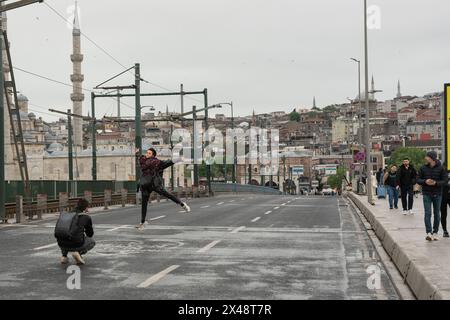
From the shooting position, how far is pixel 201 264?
11469 mm

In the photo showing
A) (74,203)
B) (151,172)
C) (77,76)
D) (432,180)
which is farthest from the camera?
(77,76)

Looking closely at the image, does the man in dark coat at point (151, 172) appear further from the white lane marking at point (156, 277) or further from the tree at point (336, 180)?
the tree at point (336, 180)

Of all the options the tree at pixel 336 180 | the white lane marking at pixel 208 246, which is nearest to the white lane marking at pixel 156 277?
the white lane marking at pixel 208 246

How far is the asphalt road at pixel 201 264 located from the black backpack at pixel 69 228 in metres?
0.51

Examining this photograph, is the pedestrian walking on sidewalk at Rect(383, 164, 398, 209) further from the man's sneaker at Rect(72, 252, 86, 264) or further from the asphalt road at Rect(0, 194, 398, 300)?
the man's sneaker at Rect(72, 252, 86, 264)

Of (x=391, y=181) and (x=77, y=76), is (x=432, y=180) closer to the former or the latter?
(x=391, y=181)

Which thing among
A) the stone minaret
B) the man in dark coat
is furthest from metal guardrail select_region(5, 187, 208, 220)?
the stone minaret

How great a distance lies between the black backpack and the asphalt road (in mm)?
505

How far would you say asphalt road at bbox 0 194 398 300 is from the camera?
8.77 meters

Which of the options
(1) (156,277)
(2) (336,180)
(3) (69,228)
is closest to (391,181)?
(3) (69,228)

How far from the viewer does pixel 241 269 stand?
35.5 ft

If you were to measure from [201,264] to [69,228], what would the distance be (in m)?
2.22

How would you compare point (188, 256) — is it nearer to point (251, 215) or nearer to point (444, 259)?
point (444, 259)
